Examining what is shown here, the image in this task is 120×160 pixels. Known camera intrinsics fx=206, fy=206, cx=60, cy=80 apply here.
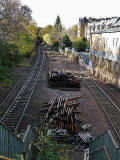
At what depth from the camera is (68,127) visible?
10.6 metres

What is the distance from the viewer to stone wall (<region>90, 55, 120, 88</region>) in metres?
20.5

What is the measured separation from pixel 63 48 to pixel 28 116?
54997 millimetres

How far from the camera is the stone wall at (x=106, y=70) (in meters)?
20.5

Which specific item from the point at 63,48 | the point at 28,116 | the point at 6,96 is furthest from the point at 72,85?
the point at 63,48

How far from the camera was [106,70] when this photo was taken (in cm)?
2355

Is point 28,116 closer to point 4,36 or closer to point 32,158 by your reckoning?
point 32,158

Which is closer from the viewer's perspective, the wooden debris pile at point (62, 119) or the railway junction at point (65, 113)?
the railway junction at point (65, 113)

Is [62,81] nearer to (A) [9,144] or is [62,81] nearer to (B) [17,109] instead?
(B) [17,109]

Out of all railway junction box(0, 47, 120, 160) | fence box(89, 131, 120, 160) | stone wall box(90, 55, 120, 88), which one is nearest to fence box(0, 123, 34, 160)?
railway junction box(0, 47, 120, 160)

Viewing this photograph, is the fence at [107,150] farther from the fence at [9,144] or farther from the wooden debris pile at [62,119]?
the wooden debris pile at [62,119]

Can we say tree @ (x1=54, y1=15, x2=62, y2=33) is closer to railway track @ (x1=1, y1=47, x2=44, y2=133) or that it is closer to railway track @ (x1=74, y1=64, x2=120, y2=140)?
railway track @ (x1=74, y1=64, x2=120, y2=140)

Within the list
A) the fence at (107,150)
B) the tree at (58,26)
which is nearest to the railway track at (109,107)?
the fence at (107,150)

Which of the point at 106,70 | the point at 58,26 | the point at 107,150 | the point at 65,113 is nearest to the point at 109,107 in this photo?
the point at 65,113

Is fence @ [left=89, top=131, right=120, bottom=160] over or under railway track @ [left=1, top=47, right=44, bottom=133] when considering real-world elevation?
over
